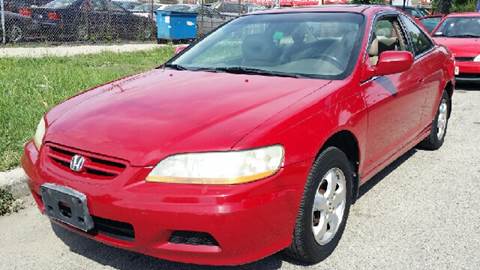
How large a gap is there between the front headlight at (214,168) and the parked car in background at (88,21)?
12726 millimetres

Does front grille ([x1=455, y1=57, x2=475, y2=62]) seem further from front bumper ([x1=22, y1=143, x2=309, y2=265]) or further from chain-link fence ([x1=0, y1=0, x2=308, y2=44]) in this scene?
front bumper ([x1=22, y1=143, x2=309, y2=265])

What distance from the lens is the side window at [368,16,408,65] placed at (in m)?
3.91

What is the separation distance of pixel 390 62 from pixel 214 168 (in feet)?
5.82

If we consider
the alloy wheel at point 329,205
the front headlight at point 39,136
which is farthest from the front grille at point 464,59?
the front headlight at point 39,136

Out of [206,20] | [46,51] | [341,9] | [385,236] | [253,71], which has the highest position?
[341,9]

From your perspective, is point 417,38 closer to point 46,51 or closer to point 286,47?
point 286,47

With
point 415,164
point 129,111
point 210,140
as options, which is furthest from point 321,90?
point 415,164

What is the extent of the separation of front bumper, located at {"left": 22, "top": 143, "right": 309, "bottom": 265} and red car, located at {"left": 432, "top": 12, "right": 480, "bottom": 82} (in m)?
7.02

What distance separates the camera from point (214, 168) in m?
2.51

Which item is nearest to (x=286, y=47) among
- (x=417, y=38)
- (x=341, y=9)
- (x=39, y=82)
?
(x=341, y=9)

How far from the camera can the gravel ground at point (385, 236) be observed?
313cm

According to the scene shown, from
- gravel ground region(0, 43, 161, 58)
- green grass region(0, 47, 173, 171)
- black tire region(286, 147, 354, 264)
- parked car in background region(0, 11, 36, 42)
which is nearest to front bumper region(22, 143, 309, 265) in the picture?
black tire region(286, 147, 354, 264)

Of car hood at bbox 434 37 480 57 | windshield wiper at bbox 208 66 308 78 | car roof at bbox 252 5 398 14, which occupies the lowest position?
car hood at bbox 434 37 480 57

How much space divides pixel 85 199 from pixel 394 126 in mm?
2467
